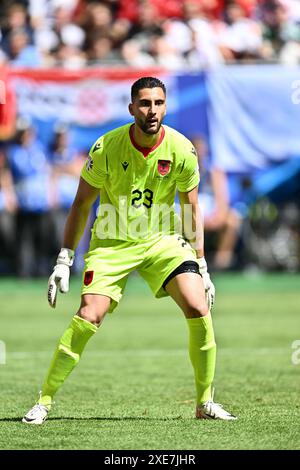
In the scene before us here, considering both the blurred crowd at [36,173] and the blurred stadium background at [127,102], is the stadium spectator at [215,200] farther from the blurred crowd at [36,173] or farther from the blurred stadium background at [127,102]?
the blurred crowd at [36,173]

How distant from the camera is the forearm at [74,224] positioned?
7367 millimetres

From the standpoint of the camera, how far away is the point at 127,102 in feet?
61.0

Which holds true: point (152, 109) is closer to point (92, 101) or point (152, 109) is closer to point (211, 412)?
point (211, 412)

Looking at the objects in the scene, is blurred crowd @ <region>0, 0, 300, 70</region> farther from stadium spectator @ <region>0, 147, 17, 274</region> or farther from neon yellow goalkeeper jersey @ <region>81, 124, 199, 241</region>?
neon yellow goalkeeper jersey @ <region>81, 124, 199, 241</region>

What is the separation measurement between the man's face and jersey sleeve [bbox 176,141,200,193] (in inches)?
13.0

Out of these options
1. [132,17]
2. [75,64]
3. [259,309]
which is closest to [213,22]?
[132,17]

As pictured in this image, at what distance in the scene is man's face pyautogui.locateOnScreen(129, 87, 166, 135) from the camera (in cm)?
714

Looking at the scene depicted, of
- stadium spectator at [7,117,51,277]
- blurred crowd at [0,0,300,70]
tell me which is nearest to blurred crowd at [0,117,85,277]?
stadium spectator at [7,117,51,277]

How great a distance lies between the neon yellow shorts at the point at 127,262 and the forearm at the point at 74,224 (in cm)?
15

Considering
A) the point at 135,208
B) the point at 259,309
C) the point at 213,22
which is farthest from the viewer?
the point at 213,22

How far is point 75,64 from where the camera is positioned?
62.5ft

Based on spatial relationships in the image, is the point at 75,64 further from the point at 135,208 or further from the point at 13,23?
the point at 135,208

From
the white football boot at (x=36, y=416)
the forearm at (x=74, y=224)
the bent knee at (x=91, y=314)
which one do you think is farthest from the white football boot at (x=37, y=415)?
the forearm at (x=74, y=224)

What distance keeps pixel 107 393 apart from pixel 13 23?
11.6 m
